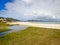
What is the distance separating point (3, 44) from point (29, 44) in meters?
3.77

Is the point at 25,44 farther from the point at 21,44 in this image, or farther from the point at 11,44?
the point at 11,44

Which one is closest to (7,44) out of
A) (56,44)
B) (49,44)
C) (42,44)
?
(42,44)

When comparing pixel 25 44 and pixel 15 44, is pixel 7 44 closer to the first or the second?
pixel 15 44

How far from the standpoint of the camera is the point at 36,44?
42.3ft

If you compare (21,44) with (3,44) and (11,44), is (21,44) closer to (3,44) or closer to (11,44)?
(11,44)

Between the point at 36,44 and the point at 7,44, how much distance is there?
411 centimetres

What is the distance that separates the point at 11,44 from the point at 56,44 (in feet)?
20.5

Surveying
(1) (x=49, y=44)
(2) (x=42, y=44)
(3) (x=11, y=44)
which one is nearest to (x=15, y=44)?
(3) (x=11, y=44)

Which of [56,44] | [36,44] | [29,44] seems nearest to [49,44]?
[56,44]

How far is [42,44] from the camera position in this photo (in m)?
12.9

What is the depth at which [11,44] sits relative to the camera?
13.0 m

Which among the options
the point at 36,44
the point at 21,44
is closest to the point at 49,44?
the point at 36,44

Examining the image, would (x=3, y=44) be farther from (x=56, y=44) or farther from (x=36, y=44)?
(x=56, y=44)

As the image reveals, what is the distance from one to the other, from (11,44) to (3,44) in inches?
50.4
